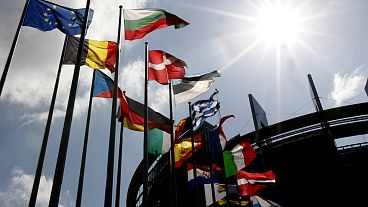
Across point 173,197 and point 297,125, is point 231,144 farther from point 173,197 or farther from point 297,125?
point 173,197

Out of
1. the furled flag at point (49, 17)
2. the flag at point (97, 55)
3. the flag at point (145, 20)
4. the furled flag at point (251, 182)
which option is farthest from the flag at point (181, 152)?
the furled flag at point (49, 17)

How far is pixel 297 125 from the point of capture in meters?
26.1

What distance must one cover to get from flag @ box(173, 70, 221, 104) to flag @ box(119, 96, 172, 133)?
1.44 m

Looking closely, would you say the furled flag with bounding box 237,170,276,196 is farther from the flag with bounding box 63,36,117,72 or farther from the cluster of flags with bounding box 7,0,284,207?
the flag with bounding box 63,36,117,72

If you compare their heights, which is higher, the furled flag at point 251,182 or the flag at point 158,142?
the flag at point 158,142

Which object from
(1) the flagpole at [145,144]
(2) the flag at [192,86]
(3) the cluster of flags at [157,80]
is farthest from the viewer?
(2) the flag at [192,86]

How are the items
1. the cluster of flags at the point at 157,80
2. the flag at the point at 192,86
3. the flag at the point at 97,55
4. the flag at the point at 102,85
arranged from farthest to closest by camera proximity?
the flag at the point at 192,86 → the flag at the point at 102,85 → the flag at the point at 97,55 → the cluster of flags at the point at 157,80

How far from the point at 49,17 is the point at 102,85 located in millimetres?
3398

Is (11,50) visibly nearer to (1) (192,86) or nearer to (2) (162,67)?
(2) (162,67)

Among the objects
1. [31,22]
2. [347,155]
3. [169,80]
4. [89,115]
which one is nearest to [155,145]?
[169,80]

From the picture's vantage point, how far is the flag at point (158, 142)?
655 inches

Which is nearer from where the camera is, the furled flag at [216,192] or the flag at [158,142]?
the flag at [158,142]

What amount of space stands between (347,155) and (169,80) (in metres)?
18.3

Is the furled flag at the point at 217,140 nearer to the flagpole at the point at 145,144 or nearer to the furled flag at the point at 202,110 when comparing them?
the furled flag at the point at 202,110
